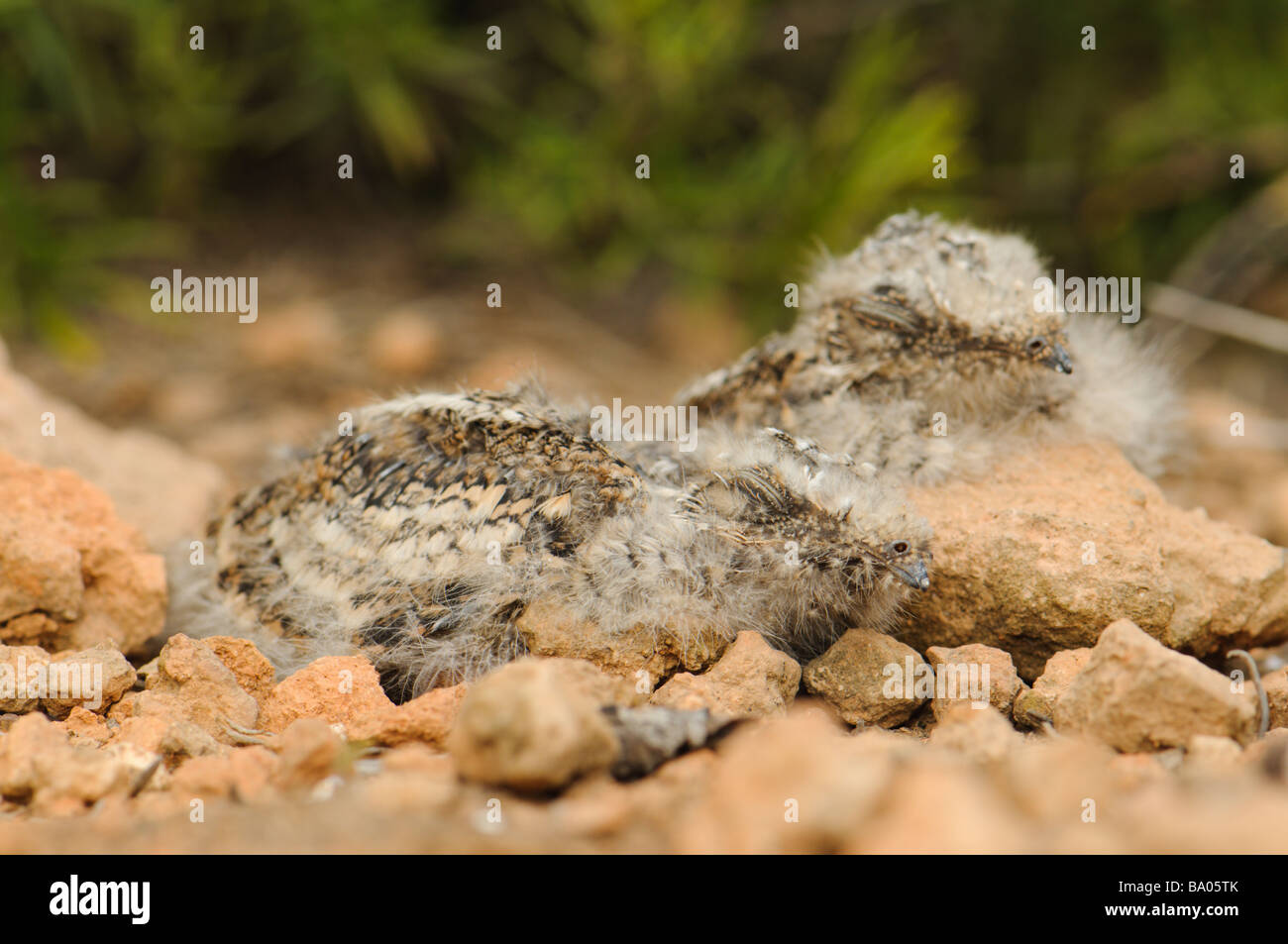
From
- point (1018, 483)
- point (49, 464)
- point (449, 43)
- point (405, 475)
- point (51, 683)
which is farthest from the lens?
point (449, 43)

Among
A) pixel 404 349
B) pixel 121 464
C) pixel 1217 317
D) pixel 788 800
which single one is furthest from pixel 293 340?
pixel 788 800

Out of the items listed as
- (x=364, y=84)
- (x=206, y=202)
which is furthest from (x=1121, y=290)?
(x=206, y=202)

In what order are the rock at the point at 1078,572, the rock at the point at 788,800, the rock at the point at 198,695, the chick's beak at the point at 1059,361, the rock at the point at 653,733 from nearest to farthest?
the rock at the point at 788,800, the rock at the point at 653,733, the rock at the point at 198,695, the rock at the point at 1078,572, the chick's beak at the point at 1059,361

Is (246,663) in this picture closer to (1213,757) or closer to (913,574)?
(913,574)

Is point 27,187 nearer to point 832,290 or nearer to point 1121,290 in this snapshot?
point 832,290

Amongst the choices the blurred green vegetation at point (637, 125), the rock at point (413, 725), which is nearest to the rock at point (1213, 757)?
the rock at point (413, 725)

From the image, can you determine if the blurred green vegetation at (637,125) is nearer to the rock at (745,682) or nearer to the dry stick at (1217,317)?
the dry stick at (1217,317)

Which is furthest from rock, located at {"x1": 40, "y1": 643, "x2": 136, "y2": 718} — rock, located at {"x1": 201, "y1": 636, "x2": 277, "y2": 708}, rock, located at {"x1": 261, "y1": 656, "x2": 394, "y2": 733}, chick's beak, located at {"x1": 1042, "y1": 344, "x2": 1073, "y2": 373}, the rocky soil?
chick's beak, located at {"x1": 1042, "y1": 344, "x2": 1073, "y2": 373}

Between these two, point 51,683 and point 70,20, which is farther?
point 70,20
